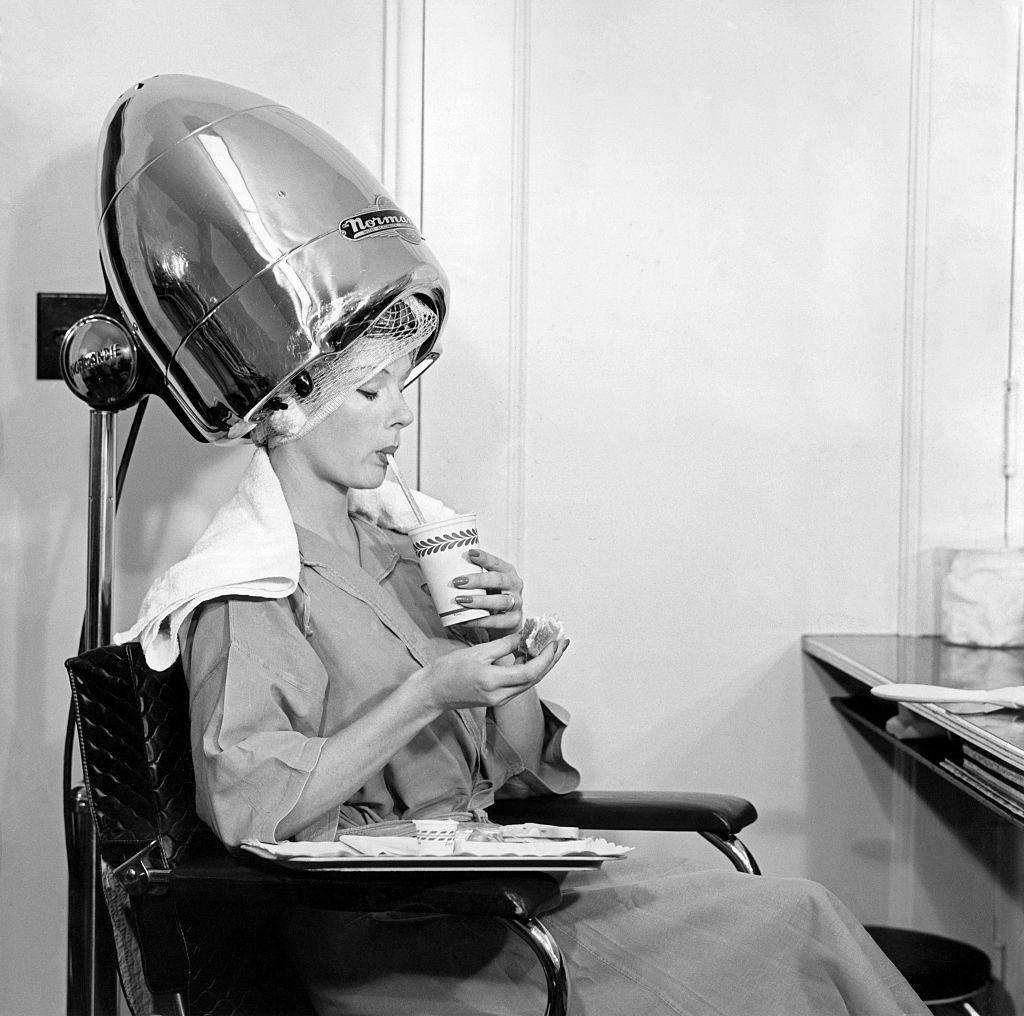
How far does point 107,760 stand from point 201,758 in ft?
0.37

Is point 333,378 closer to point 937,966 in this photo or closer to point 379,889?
point 379,889

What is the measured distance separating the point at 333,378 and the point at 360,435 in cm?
9

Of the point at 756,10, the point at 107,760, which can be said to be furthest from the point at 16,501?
the point at 756,10

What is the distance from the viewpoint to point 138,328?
1537 millimetres

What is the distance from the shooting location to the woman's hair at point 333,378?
153 centimetres

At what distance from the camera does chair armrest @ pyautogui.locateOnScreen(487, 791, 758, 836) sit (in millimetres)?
1671

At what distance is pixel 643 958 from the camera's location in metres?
1.40

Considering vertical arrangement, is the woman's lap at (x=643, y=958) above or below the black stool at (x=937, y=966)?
above

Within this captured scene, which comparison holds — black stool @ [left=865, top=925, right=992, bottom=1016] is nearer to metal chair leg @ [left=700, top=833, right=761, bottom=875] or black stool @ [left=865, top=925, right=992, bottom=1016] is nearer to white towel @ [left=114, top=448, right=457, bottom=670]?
metal chair leg @ [left=700, top=833, right=761, bottom=875]

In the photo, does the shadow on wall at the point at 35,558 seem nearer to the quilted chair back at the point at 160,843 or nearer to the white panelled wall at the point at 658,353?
the white panelled wall at the point at 658,353

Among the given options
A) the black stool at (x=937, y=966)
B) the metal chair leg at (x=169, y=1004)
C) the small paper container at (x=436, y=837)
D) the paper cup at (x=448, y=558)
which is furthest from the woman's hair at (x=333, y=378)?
the black stool at (x=937, y=966)

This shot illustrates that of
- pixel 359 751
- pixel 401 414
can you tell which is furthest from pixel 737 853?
pixel 401 414

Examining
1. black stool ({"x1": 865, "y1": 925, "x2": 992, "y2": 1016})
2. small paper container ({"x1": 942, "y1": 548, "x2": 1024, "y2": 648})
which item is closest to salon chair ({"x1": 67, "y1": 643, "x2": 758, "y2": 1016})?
black stool ({"x1": 865, "y1": 925, "x2": 992, "y2": 1016})

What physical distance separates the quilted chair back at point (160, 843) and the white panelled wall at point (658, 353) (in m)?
0.82
